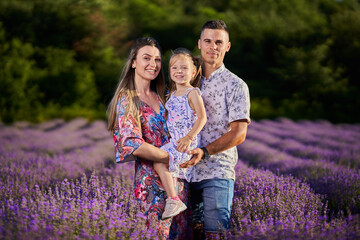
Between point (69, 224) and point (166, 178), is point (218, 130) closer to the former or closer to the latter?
point (166, 178)

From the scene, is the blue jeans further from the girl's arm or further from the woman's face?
the woman's face

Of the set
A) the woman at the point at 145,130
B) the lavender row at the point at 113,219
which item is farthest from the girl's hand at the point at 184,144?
the lavender row at the point at 113,219

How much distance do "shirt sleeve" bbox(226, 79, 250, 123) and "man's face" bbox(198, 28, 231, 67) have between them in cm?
23

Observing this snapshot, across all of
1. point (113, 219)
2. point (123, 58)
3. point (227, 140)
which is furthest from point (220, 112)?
point (123, 58)

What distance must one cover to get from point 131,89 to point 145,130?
1.04ft

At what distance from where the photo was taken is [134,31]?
22.2 metres

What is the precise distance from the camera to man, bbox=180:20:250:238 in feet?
8.30

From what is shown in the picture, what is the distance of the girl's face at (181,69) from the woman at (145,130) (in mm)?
157

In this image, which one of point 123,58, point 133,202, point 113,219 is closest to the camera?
point 113,219

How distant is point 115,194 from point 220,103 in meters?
1.10

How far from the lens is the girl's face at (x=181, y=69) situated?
2545mm

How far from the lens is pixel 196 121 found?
2471mm

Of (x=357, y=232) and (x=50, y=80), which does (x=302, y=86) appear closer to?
(x=50, y=80)

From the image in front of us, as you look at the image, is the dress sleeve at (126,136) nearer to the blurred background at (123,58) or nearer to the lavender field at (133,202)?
the lavender field at (133,202)
